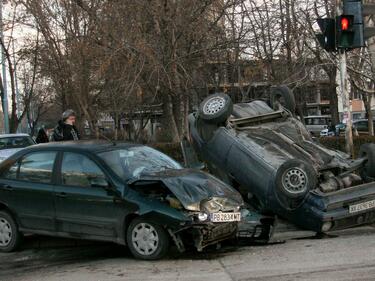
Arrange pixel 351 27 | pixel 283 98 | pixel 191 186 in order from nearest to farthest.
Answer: pixel 191 186
pixel 283 98
pixel 351 27

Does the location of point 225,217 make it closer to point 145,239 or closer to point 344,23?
point 145,239

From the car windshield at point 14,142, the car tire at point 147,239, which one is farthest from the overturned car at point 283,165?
the car windshield at point 14,142

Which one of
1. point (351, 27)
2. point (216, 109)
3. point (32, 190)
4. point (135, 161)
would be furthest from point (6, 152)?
point (351, 27)

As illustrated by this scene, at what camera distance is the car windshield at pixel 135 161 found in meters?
7.46

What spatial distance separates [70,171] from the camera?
762 centimetres

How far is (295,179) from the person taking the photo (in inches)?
303

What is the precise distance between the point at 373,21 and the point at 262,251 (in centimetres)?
1906

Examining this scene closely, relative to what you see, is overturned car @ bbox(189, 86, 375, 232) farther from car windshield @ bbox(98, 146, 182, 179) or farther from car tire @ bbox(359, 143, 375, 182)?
car windshield @ bbox(98, 146, 182, 179)

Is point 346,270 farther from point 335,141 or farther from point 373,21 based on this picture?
point 373,21

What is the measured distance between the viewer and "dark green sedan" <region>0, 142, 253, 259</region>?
6.91 meters

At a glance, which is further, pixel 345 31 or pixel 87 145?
pixel 345 31

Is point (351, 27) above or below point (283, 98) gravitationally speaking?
above

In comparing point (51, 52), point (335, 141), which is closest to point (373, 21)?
point (335, 141)

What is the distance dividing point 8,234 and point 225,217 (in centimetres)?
320
